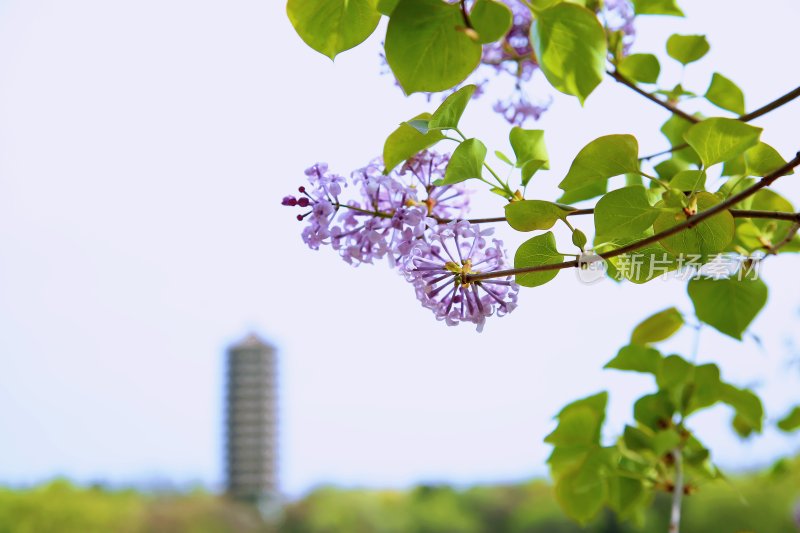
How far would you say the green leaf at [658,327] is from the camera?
0.34m

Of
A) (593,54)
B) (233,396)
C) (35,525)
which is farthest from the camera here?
(233,396)

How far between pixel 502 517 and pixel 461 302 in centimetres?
305

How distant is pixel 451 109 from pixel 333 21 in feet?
0.12

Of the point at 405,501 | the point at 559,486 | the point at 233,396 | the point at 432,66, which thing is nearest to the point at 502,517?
the point at 405,501

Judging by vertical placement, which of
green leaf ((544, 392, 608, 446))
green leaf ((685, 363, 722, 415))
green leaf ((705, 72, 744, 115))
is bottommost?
green leaf ((544, 392, 608, 446))

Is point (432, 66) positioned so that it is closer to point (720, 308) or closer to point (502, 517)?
point (720, 308)

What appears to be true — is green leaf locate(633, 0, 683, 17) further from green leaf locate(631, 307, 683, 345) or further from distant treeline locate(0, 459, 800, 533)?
distant treeline locate(0, 459, 800, 533)

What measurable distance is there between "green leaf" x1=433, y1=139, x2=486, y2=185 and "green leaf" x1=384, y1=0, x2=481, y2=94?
5 cm

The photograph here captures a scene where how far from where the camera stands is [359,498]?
318cm

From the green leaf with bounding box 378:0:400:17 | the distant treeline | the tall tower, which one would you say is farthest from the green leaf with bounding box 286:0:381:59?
the tall tower

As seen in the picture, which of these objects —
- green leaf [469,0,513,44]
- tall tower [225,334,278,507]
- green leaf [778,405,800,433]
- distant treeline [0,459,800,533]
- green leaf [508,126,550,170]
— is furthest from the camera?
tall tower [225,334,278,507]

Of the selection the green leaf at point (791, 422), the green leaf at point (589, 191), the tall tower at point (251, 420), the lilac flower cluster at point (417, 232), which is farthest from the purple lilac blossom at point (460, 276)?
the tall tower at point (251, 420)

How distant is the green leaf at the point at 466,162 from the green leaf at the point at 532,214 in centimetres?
2

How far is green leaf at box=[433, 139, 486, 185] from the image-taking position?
209mm
